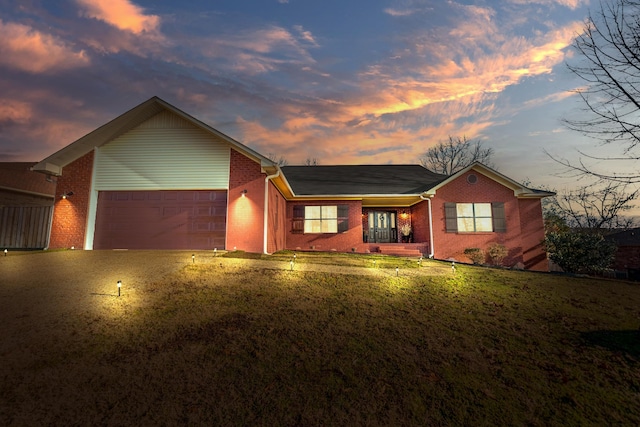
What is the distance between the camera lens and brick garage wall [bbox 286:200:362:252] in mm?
16406

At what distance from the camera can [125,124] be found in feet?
39.1

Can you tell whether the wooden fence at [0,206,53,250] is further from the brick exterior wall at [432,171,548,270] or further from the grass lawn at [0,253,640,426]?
the brick exterior wall at [432,171,548,270]

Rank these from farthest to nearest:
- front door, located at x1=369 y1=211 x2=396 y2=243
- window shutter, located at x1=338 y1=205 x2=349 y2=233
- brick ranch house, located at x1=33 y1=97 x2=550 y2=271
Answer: front door, located at x1=369 y1=211 x2=396 y2=243, window shutter, located at x1=338 y1=205 x2=349 y2=233, brick ranch house, located at x1=33 y1=97 x2=550 y2=271

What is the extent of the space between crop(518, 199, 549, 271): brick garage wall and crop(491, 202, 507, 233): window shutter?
1014 mm

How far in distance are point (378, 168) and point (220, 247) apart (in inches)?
522

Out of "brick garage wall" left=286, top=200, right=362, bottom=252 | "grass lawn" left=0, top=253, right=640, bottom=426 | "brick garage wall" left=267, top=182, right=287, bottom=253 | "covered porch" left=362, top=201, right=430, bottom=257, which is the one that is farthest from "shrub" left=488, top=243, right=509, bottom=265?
"brick garage wall" left=267, top=182, right=287, bottom=253

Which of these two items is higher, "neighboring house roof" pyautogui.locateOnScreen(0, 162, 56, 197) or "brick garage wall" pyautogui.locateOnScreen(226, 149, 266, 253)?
"neighboring house roof" pyautogui.locateOnScreen(0, 162, 56, 197)

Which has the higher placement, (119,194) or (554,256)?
(119,194)

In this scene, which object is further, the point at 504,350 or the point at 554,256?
the point at 554,256

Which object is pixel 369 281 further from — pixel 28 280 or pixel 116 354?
pixel 28 280

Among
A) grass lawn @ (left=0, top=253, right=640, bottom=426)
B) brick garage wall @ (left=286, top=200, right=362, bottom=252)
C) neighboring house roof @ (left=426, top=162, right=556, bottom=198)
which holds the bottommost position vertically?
grass lawn @ (left=0, top=253, right=640, bottom=426)

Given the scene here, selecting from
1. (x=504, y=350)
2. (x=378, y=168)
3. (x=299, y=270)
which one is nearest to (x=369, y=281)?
(x=299, y=270)

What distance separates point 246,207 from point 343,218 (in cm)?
634

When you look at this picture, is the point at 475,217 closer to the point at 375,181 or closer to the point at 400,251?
the point at 400,251
